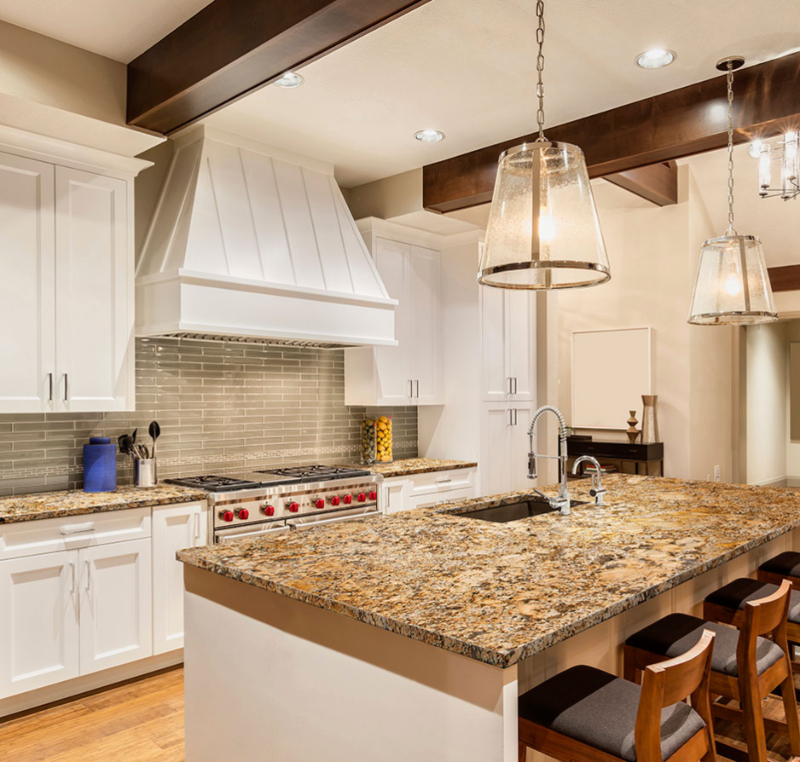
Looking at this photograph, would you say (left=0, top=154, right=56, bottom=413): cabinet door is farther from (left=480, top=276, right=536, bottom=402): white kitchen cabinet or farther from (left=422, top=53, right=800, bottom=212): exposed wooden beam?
(left=480, top=276, right=536, bottom=402): white kitchen cabinet

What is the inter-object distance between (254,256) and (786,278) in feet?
19.9

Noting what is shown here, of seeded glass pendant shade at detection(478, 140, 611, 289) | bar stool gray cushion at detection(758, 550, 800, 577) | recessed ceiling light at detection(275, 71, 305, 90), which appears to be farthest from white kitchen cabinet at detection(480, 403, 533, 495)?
seeded glass pendant shade at detection(478, 140, 611, 289)

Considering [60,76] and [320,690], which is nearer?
[320,690]

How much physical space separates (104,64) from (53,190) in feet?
2.12

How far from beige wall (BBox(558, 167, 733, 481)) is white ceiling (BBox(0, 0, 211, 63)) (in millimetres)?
5213

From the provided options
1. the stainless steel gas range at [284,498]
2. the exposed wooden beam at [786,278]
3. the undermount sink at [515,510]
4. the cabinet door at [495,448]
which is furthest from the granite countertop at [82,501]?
the exposed wooden beam at [786,278]

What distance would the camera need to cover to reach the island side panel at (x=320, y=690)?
1468 millimetres

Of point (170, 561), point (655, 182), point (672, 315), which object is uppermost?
point (655, 182)

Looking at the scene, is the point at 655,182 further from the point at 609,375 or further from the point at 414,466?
the point at 414,466

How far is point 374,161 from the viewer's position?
14.7 ft

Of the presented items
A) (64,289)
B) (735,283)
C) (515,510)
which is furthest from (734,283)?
(64,289)

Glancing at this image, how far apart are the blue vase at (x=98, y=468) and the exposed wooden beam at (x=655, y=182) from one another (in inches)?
158

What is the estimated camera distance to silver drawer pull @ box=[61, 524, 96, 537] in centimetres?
307

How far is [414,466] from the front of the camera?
15.5 feet
